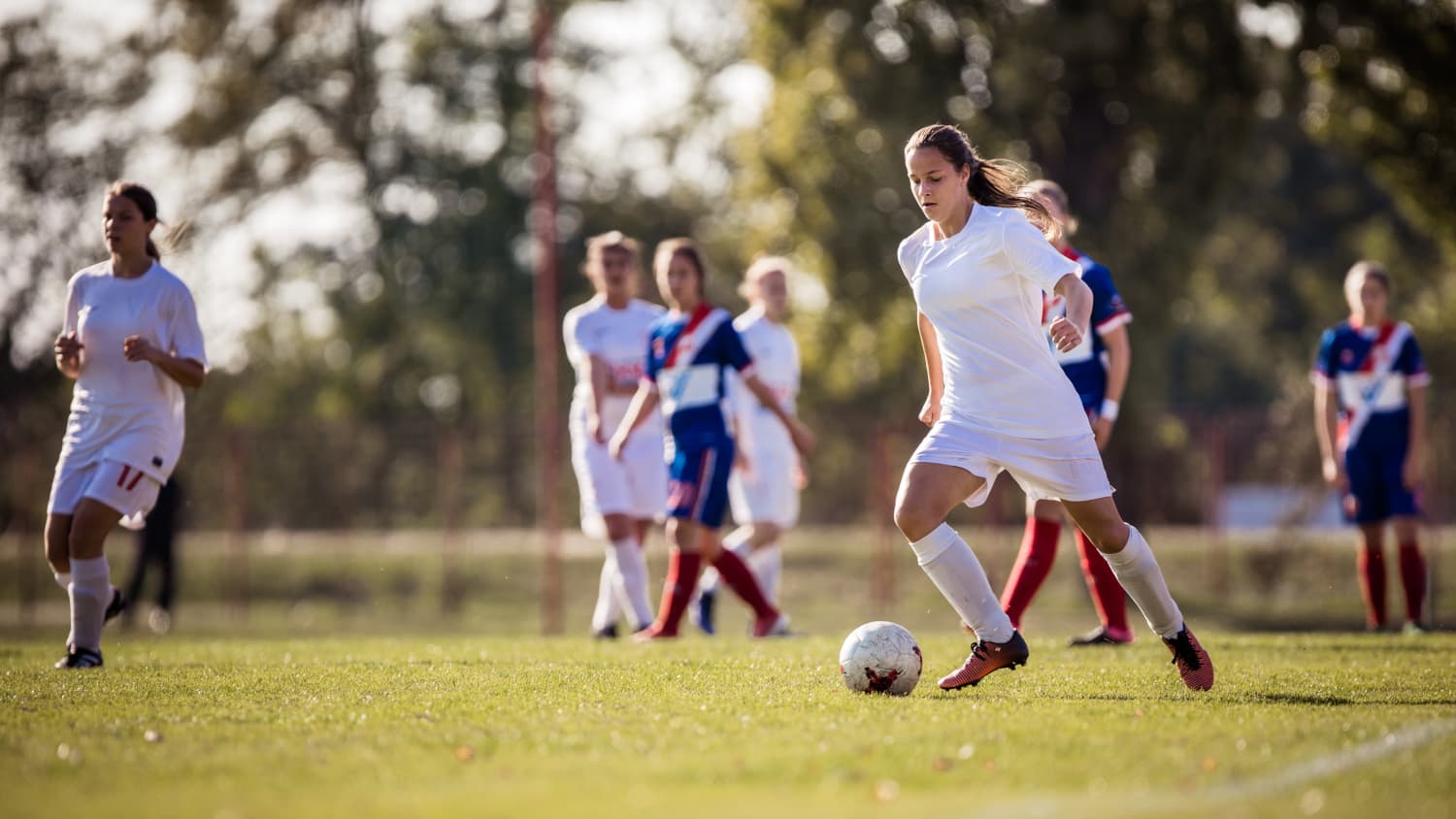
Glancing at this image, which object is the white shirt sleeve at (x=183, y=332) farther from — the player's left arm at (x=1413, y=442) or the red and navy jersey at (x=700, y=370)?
the player's left arm at (x=1413, y=442)

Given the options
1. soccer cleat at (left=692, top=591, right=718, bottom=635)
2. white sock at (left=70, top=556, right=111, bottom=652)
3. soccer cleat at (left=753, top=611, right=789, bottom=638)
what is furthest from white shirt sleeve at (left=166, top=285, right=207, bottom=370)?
soccer cleat at (left=692, top=591, right=718, bottom=635)

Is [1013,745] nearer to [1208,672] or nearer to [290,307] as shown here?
[1208,672]

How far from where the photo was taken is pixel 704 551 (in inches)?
410

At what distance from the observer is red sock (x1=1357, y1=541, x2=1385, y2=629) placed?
37.5ft

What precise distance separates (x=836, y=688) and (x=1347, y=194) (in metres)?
41.6

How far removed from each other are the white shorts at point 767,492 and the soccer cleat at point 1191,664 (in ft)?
18.9

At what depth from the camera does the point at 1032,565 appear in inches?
359

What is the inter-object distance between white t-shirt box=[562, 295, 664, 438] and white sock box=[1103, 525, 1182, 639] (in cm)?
525

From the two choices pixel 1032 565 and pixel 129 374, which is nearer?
pixel 129 374

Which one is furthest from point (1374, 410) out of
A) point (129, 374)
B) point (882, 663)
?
point (129, 374)

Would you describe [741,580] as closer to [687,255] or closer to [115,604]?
[687,255]

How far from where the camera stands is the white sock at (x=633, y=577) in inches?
450

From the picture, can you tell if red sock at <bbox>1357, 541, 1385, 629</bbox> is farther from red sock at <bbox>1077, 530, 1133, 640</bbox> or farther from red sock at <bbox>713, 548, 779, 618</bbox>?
red sock at <bbox>713, 548, 779, 618</bbox>

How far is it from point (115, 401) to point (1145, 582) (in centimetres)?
514
